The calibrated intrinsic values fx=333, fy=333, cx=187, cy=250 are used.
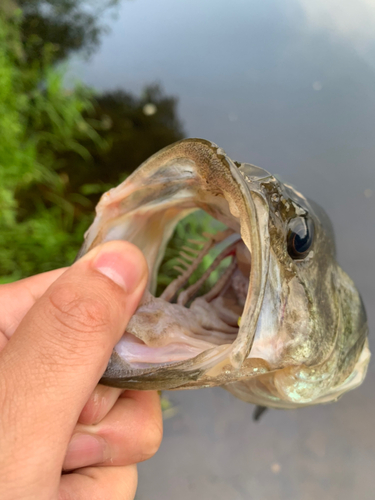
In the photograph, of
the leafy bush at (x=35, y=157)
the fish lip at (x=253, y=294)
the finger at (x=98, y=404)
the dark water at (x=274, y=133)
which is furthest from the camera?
the leafy bush at (x=35, y=157)

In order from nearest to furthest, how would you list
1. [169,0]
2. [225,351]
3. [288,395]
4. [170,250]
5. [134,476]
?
[225,351]
[288,395]
[134,476]
[170,250]
[169,0]

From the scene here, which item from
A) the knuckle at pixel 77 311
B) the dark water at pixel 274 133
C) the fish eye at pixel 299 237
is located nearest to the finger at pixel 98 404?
the knuckle at pixel 77 311

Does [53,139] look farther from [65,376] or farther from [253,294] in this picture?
[253,294]

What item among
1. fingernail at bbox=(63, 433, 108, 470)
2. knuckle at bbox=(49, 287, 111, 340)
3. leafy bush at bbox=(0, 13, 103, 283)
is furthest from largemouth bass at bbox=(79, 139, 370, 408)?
leafy bush at bbox=(0, 13, 103, 283)

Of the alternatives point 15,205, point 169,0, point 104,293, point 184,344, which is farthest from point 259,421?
point 169,0

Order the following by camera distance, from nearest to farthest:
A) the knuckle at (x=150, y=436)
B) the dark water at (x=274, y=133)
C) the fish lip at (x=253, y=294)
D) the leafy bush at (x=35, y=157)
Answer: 1. the fish lip at (x=253, y=294)
2. the knuckle at (x=150, y=436)
3. the dark water at (x=274, y=133)
4. the leafy bush at (x=35, y=157)

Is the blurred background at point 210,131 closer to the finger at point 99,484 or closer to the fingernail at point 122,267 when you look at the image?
the finger at point 99,484

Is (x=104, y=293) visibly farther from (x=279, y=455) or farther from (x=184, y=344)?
(x=279, y=455)

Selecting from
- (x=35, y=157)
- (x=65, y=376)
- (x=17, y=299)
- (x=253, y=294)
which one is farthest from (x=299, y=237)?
(x=35, y=157)
